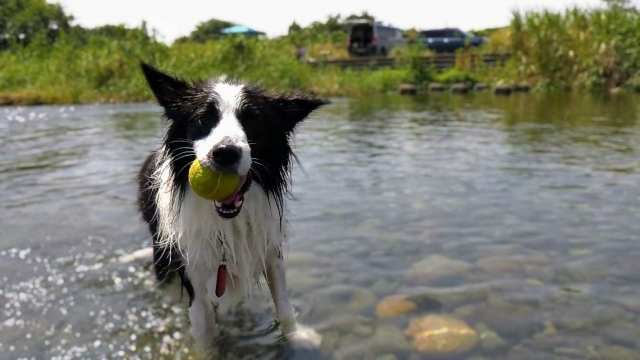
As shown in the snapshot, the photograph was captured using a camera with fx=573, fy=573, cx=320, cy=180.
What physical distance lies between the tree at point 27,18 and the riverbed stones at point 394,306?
148ft

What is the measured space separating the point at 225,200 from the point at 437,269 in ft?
6.23

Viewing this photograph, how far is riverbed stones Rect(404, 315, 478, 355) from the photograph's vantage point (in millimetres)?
3059

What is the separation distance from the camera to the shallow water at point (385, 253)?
3227 millimetres

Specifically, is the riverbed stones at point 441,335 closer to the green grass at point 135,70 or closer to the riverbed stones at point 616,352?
the riverbed stones at point 616,352

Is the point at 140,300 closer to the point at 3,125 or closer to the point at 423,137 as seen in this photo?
the point at 423,137

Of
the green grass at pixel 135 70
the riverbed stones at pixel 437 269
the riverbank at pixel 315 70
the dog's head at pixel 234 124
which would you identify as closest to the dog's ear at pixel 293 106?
the dog's head at pixel 234 124

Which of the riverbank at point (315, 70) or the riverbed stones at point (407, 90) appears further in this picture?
the riverbed stones at point (407, 90)

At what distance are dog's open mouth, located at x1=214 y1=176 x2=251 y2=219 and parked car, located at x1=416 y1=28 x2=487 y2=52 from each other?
3273 centimetres

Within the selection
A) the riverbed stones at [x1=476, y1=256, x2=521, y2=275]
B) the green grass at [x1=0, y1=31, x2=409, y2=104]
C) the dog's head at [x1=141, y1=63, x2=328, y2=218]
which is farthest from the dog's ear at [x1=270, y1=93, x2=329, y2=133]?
the green grass at [x1=0, y1=31, x2=409, y2=104]

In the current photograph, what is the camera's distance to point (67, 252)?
4.66 meters

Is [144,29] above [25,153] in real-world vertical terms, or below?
above

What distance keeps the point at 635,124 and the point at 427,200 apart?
7.00 m

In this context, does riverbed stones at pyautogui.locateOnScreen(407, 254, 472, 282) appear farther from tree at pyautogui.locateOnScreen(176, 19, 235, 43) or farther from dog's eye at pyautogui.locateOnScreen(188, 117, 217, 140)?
tree at pyautogui.locateOnScreen(176, 19, 235, 43)

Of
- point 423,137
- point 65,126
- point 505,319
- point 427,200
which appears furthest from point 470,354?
point 65,126
